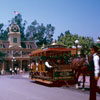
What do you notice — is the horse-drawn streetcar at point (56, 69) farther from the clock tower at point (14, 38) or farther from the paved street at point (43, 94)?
the clock tower at point (14, 38)

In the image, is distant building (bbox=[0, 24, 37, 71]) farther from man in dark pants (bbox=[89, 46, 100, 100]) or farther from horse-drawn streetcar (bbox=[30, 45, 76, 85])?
man in dark pants (bbox=[89, 46, 100, 100])

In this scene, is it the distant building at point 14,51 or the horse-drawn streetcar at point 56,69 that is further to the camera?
the distant building at point 14,51

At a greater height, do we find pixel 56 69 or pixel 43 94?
pixel 56 69

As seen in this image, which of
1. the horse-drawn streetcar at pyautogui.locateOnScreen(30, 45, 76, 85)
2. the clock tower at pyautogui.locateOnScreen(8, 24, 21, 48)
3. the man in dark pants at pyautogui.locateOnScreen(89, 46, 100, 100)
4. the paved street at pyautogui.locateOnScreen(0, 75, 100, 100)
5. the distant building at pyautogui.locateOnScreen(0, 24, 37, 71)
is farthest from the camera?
the clock tower at pyautogui.locateOnScreen(8, 24, 21, 48)

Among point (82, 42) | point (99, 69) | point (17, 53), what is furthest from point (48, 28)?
point (99, 69)

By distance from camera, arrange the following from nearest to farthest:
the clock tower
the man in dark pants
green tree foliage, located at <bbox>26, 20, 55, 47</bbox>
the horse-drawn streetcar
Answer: the man in dark pants → the horse-drawn streetcar → the clock tower → green tree foliage, located at <bbox>26, 20, 55, 47</bbox>

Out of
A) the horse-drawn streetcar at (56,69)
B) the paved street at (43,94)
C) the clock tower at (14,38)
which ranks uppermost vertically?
the clock tower at (14,38)

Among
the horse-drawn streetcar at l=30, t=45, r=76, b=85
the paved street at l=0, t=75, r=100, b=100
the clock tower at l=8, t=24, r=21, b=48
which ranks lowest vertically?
the paved street at l=0, t=75, r=100, b=100

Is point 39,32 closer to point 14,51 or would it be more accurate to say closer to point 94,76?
point 14,51

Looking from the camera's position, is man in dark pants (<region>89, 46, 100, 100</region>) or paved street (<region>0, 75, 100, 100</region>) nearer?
man in dark pants (<region>89, 46, 100, 100</region>)

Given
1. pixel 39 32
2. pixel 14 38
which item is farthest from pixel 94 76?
pixel 39 32

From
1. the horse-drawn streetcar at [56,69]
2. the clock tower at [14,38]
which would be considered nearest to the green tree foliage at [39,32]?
the clock tower at [14,38]

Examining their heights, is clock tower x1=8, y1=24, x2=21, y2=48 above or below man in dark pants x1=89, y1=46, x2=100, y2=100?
above

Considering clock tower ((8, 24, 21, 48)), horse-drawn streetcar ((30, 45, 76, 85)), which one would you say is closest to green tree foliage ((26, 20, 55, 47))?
clock tower ((8, 24, 21, 48))
